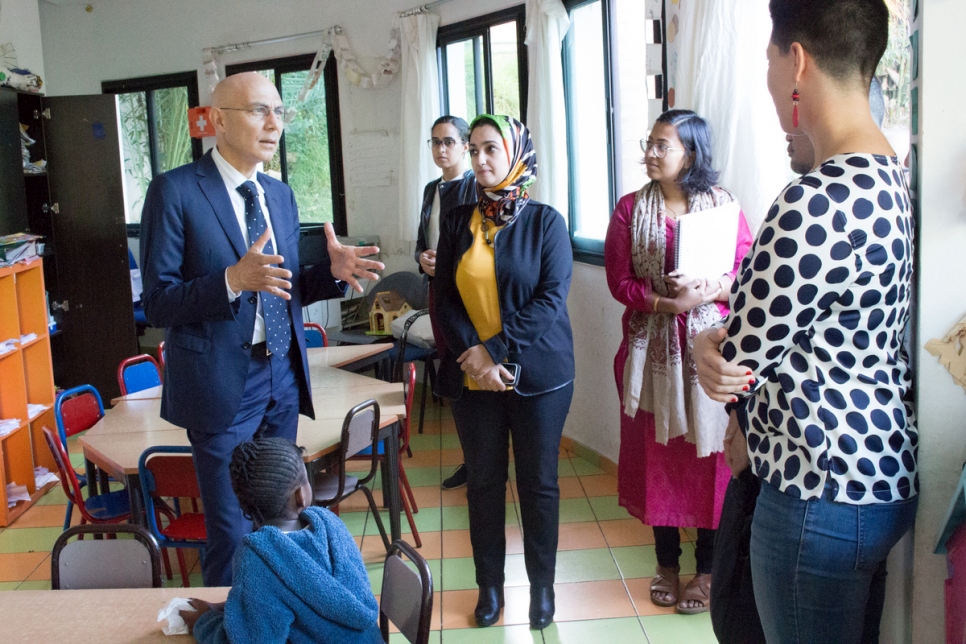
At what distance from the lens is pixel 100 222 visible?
19.4 feet

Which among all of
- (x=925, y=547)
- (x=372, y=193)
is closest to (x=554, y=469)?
(x=925, y=547)

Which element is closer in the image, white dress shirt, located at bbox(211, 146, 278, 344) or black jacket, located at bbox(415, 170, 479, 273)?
white dress shirt, located at bbox(211, 146, 278, 344)

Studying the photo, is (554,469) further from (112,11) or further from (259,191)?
(112,11)

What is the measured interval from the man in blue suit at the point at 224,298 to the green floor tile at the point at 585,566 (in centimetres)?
140

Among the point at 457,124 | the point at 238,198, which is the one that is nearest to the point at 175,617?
the point at 238,198

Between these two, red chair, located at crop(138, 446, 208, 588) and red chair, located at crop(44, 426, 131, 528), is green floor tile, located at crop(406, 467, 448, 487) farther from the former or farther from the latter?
red chair, located at crop(138, 446, 208, 588)

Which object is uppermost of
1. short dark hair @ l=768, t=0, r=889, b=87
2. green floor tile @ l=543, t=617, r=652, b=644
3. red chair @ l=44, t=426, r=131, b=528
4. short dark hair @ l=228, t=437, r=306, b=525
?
short dark hair @ l=768, t=0, r=889, b=87

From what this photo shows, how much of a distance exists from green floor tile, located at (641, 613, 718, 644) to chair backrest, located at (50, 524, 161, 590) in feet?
5.52

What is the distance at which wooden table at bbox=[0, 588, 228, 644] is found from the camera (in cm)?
169

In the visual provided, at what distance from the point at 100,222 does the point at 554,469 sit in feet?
14.8

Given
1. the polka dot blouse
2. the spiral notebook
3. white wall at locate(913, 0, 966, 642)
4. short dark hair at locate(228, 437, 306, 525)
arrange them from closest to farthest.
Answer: the polka dot blouse, white wall at locate(913, 0, 966, 642), short dark hair at locate(228, 437, 306, 525), the spiral notebook

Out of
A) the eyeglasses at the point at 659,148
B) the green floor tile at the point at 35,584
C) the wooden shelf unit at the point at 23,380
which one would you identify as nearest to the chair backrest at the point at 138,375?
the wooden shelf unit at the point at 23,380

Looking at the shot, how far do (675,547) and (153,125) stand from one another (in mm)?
6385

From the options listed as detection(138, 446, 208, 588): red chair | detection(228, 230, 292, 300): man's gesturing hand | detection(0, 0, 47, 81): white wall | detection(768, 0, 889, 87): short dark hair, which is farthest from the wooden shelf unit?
detection(768, 0, 889, 87): short dark hair
